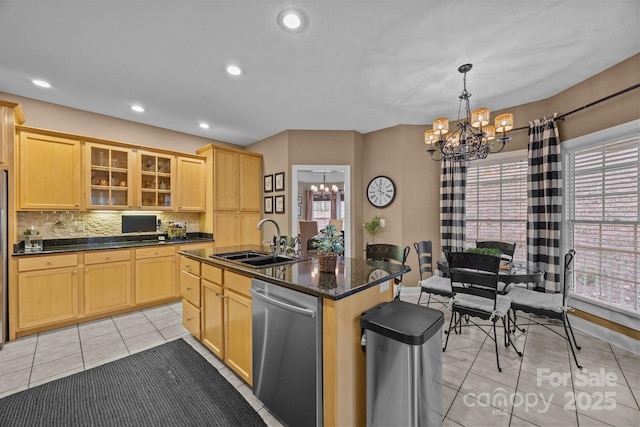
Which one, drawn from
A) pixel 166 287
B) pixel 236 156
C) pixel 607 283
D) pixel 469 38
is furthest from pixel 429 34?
pixel 166 287

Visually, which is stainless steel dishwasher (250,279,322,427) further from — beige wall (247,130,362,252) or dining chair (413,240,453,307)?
beige wall (247,130,362,252)

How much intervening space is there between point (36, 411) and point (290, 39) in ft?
11.5

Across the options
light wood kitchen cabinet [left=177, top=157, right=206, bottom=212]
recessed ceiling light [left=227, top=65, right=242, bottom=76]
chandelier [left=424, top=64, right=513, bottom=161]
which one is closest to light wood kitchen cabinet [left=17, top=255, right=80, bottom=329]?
Result: light wood kitchen cabinet [left=177, top=157, right=206, bottom=212]

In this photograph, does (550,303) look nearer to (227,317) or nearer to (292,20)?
(227,317)

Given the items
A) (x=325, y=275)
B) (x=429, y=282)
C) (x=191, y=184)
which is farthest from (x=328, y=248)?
(x=191, y=184)

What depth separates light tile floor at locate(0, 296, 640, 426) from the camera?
5.98 feet

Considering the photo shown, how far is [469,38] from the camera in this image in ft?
7.48

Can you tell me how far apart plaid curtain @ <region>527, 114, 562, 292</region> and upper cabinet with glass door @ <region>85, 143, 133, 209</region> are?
5.82m

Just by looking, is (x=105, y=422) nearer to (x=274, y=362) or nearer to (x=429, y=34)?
(x=274, y=362)

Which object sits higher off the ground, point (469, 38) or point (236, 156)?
point (469, 38)

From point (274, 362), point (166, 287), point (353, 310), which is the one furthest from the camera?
point (166, 287)

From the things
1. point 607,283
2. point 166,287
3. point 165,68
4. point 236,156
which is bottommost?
point 166,287

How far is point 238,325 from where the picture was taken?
2082mm

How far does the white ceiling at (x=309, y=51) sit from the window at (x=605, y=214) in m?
0.88
